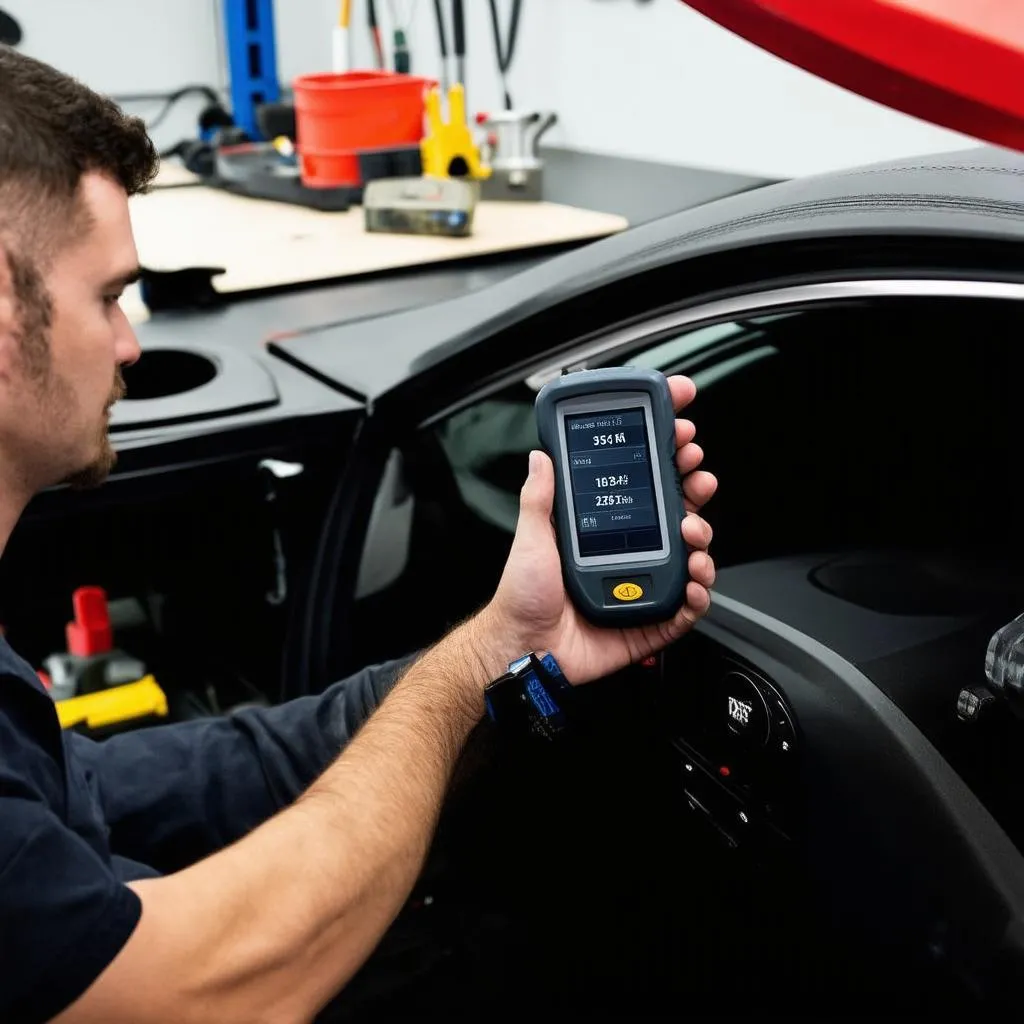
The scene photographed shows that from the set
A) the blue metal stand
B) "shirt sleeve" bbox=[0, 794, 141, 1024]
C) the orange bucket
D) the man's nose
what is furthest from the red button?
the blue metal stand

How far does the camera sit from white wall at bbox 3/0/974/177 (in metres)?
2.00

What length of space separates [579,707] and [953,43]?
56cm

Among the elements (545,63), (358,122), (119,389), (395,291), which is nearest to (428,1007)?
(119,389)

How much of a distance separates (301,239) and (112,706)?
933 millimetres

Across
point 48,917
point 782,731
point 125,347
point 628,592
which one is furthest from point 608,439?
point 48,917

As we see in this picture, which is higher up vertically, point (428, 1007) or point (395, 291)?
point (395, 291)

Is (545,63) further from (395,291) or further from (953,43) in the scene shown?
(953,43)

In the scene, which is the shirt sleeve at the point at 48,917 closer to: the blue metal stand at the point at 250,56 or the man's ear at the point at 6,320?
the man's ear at the point at 6,320

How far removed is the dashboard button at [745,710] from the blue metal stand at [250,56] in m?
2.47

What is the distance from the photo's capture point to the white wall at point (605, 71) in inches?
78.6

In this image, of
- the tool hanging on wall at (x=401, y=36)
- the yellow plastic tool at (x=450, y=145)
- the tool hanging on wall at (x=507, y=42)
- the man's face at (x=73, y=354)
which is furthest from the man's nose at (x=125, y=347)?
the tool hanging on wall at (x=401, y=36)

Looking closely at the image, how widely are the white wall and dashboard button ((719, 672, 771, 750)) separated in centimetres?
111

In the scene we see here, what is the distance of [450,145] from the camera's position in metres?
2.10

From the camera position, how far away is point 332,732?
99 centimetres
